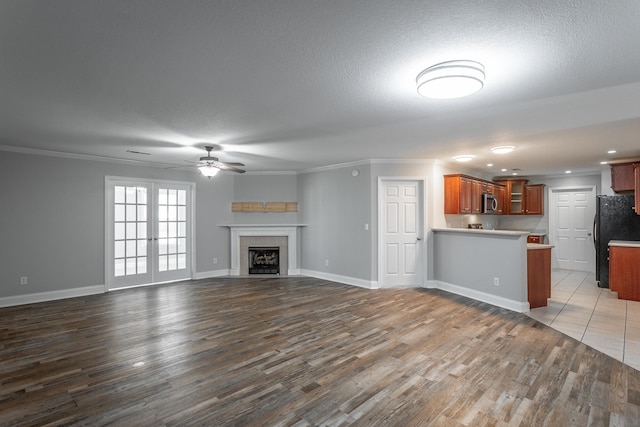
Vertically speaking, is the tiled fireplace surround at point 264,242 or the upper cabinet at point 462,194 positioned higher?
the upper cabinet at point 462,194

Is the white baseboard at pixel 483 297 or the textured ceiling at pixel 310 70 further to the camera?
the white baseboard at pixel 483 297

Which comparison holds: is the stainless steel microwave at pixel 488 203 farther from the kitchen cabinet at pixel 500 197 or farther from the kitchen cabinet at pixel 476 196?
the kitchen cabinet at pixel 500 197

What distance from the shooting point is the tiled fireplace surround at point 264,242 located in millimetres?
7172

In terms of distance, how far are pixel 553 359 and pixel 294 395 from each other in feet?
7.92

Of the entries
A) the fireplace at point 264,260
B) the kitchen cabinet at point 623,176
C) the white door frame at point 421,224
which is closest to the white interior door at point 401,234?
the white door frame at point 421,224

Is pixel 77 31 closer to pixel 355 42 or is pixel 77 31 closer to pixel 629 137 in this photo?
pixel 355 42

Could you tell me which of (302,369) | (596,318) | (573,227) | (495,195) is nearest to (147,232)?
(302,369)

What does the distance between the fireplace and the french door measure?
134 cm

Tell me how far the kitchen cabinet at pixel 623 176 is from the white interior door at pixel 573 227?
65.7 inches

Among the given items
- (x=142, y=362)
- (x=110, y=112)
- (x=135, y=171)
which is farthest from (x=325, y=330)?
(x=135, y=171)

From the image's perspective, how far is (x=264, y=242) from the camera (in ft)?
23.6

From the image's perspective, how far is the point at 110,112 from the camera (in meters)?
3.10

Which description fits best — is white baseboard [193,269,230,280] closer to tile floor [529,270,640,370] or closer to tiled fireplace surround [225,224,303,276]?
tiled fireplace surround [225,224,303,276]

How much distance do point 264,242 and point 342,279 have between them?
2015 millimetres
